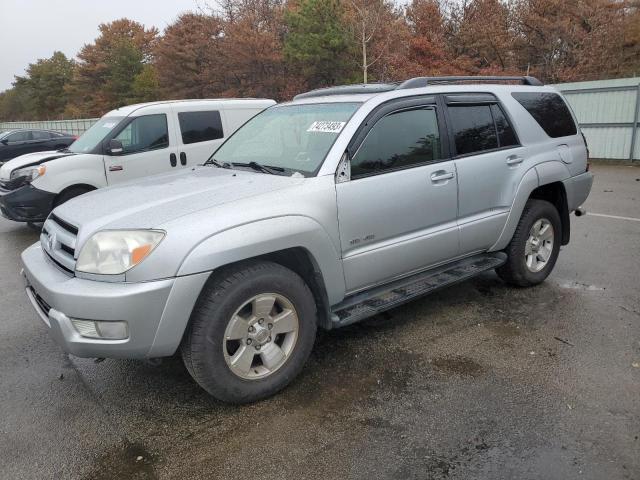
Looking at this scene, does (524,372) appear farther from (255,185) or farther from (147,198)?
(147,198)

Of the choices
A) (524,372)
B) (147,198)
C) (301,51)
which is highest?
(301,51)

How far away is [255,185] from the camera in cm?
329

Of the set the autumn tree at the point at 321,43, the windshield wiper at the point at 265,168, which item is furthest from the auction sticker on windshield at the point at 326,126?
the autumn tree at the point at 321,43

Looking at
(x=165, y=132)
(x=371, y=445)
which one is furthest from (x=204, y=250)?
(x=165, y=132)

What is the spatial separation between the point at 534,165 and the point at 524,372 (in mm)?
1995

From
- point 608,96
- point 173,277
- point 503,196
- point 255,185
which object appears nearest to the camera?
point 173,277

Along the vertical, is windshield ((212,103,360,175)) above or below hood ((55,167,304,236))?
above

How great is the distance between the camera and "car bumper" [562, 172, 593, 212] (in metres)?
4.93

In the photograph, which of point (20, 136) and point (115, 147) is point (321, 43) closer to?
point (20, 136)

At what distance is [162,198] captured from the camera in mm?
3240

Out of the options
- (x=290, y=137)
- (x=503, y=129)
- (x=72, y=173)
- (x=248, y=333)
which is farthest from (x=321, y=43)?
(x=248, y=333)

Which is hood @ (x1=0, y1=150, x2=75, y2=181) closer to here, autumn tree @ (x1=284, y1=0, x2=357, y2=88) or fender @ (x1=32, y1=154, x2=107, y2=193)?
fender @ (x1=32, y1=154, x2=107, y2=193)

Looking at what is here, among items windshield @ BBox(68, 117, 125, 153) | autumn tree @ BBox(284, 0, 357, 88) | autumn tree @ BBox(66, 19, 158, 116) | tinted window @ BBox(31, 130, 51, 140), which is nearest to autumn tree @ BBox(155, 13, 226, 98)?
autumn tree @ BBox(284, 0, 357, 88)

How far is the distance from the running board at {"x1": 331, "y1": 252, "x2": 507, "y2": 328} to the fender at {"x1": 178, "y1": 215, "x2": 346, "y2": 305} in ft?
0.43
